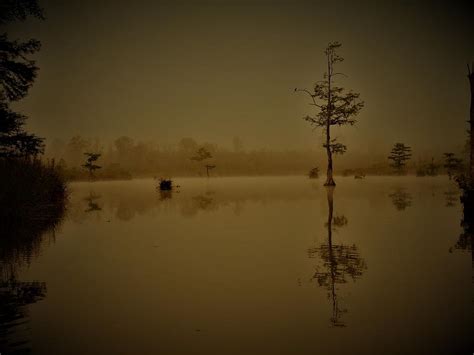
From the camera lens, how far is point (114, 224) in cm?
1680

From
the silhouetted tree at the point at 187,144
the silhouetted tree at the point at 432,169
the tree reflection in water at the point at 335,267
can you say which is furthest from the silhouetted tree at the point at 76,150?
the tree reflection in water at the point at 335,267

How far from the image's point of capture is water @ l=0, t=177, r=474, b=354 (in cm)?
495

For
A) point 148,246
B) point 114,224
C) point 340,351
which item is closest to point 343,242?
point 148,246

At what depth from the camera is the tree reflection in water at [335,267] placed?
20.1 feet

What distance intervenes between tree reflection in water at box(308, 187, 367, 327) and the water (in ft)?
0.12

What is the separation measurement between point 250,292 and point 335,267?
8.09 feet

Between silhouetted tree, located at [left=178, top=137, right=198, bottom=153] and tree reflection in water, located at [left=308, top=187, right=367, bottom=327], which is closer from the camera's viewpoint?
tree reflection in water, located at [left=308, top=187, right=367, bottom=327]

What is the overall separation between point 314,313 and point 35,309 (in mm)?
4260

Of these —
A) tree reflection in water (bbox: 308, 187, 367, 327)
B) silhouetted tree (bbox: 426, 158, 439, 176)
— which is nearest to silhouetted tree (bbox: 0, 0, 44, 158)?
tree reflection in water (bbox: 308, 187, 367, 327)

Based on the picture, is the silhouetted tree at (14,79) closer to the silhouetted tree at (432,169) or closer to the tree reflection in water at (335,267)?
the tree reflection in water at (335,267)

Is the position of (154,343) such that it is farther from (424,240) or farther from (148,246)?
(424,240)

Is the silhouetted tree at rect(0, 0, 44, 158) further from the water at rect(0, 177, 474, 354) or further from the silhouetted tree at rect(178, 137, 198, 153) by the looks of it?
the silhouetted tree at rect(178, 137, 198, 153)

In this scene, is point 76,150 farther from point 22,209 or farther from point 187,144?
point 22,209

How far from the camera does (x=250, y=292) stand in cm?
690
